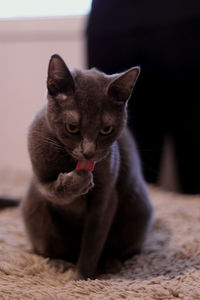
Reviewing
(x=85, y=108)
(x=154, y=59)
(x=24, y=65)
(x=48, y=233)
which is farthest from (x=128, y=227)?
(x=24, y=65)

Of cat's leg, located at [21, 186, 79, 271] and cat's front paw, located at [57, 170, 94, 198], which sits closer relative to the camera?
cat's front paw, located at [57, 170, 94, 198]

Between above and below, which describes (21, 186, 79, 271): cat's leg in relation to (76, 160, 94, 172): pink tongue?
below

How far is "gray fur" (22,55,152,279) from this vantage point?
1.10 metres

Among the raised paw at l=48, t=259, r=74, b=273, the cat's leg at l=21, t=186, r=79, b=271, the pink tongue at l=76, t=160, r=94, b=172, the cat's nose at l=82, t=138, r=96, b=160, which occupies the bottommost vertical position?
the raised paw at l=48, t=259, r=74, b=273

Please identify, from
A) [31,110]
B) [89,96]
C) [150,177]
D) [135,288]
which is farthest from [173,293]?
[31,110]

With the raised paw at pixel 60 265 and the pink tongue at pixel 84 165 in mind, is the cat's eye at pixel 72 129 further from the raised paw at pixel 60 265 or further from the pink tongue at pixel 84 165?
the raised paw at pixel 60 265

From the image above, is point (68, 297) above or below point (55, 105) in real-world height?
below

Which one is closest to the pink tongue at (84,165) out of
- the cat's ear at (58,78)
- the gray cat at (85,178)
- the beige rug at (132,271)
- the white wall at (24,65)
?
the gray cat at (85,178)

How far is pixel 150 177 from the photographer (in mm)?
2207

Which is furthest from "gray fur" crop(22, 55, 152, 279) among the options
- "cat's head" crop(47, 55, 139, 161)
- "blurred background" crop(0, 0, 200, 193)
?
"blurred background" crop(0, 0, 200, 193)

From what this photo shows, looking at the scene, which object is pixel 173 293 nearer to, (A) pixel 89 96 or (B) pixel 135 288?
(B) pixel 135 288

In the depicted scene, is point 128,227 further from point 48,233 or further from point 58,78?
point 58,78

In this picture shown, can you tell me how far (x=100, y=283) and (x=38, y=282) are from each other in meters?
0.19

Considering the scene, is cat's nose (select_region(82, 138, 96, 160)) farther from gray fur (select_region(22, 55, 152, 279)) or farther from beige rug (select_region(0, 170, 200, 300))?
beige rug (select_region(0, 170, 200, 300))
